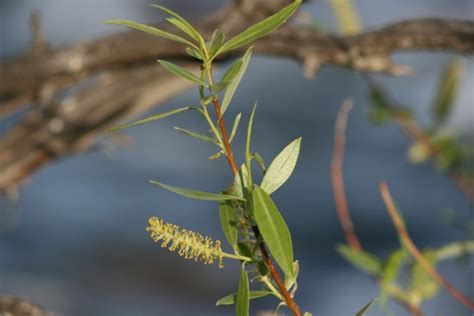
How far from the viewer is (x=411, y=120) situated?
585 mm

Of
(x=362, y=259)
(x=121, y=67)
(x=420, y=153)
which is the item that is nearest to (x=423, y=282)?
(x=362, y=259)

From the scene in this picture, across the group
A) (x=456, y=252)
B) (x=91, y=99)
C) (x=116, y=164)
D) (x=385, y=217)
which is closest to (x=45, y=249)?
(x=116, y=164)

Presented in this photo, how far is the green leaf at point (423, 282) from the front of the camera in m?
0.40

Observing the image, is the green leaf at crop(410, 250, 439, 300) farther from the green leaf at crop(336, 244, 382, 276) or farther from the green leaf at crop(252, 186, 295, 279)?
the green leaf at crop(252, 186, 295, 279)

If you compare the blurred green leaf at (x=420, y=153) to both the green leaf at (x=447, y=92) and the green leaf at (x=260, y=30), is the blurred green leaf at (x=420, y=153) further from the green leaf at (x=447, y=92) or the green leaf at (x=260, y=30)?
the green leaf at (x=260, y=30)

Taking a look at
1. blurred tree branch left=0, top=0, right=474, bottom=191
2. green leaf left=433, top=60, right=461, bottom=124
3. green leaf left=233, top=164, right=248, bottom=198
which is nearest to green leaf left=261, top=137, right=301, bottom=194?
green leaf left=233, top=164, right=248, bottom=198

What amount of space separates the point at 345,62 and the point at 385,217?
1.16 m

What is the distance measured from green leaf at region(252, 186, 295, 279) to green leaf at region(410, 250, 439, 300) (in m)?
0.24

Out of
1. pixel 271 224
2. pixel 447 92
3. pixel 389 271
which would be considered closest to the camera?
pixel 271 224

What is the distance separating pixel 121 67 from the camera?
61 centimetres

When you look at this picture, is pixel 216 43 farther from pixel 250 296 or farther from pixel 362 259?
pixel 362 259

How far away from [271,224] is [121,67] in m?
0.46

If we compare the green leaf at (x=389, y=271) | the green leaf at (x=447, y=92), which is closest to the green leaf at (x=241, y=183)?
the green leaf at (x=389, y=271)

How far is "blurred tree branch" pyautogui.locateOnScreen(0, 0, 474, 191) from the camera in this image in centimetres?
47
